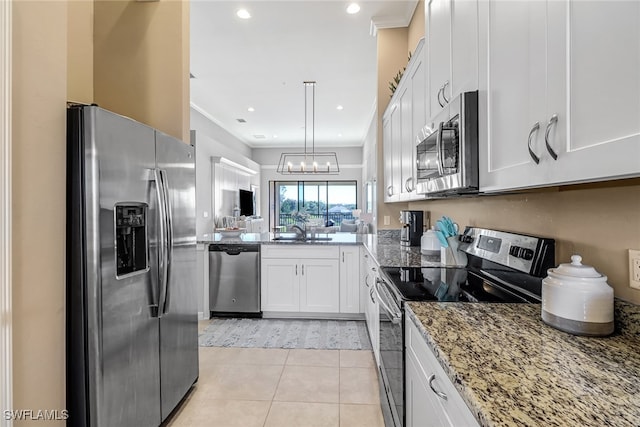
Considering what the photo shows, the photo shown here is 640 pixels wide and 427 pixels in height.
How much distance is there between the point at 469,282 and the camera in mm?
1601

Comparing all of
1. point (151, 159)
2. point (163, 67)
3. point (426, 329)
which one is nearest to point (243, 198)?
point (163, 67)

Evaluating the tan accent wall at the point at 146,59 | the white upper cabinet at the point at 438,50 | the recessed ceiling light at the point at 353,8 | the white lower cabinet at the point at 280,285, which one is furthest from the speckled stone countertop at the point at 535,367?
the recessed ceiling light at the point at 353,8

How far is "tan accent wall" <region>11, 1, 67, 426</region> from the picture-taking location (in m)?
1.12

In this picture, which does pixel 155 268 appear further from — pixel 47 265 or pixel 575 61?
pixel 575 61

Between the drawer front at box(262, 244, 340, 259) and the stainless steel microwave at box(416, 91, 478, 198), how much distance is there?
78.5 inches

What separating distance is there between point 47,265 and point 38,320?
0.67 ft

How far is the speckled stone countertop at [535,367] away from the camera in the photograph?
0.59 metres

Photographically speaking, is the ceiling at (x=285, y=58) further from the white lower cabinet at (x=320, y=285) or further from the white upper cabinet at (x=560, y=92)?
the white lower cabinet at (x=320, y=285)

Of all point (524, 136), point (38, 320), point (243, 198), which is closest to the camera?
point (524, 136)

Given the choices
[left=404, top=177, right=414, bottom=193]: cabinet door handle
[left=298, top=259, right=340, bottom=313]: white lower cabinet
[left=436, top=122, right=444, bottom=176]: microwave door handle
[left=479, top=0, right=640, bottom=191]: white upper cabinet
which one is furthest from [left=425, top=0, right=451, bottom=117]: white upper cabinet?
[left=298, top=259, right=340, bottom=313]: white lower cabinet

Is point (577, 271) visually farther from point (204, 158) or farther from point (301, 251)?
point (204, 158)

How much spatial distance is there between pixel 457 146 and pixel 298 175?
891cm

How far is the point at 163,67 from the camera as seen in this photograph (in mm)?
2230

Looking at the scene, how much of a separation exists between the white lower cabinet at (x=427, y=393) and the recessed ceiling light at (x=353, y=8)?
9.96ft
